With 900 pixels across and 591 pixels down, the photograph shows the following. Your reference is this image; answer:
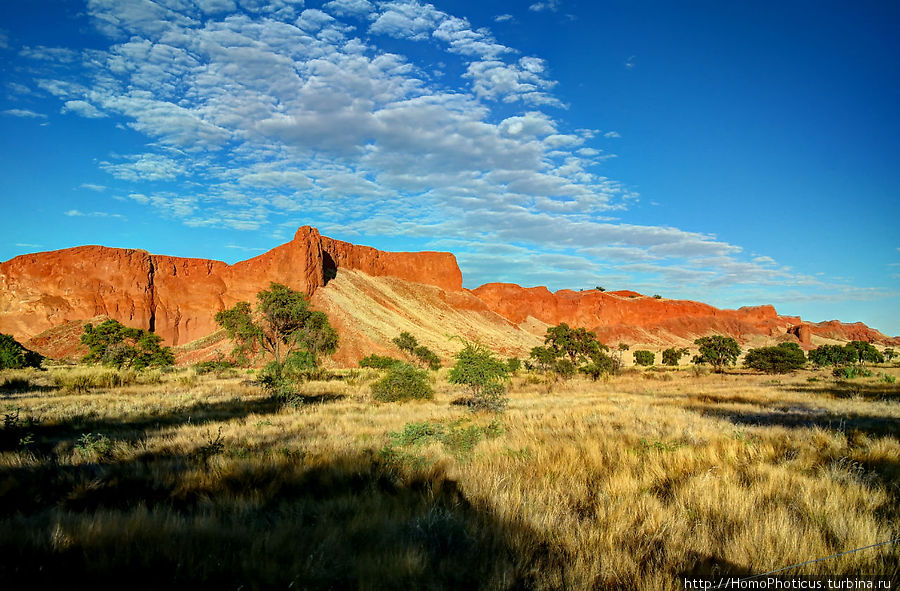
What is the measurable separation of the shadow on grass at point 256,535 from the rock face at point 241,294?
33679mm

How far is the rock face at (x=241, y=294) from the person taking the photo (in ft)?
194

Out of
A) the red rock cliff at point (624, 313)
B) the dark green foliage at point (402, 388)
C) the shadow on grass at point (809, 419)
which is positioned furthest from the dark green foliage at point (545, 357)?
the red rock cliff at point (624, 313)

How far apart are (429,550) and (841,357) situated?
195 feet

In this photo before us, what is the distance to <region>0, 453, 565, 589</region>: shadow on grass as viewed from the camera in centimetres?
271

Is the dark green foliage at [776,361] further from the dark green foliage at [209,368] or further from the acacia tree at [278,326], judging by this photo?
the dark green foliage at [209,368]

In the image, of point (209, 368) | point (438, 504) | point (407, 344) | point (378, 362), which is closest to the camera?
point (438, 504)

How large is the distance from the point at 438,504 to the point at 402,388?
1148cm

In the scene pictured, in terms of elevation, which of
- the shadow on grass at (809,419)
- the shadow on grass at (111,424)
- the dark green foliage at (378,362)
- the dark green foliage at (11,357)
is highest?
the shadow on grass at (809,419)

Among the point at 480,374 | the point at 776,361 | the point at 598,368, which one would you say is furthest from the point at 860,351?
the point at 480,374

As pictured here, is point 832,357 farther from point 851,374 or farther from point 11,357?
point 11,357

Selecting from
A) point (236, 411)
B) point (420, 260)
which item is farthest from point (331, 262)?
point (236, 411)

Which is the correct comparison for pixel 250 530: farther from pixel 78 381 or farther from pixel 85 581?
pixel 78 381

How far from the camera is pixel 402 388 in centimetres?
1561

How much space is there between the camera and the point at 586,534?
354 centimetres
